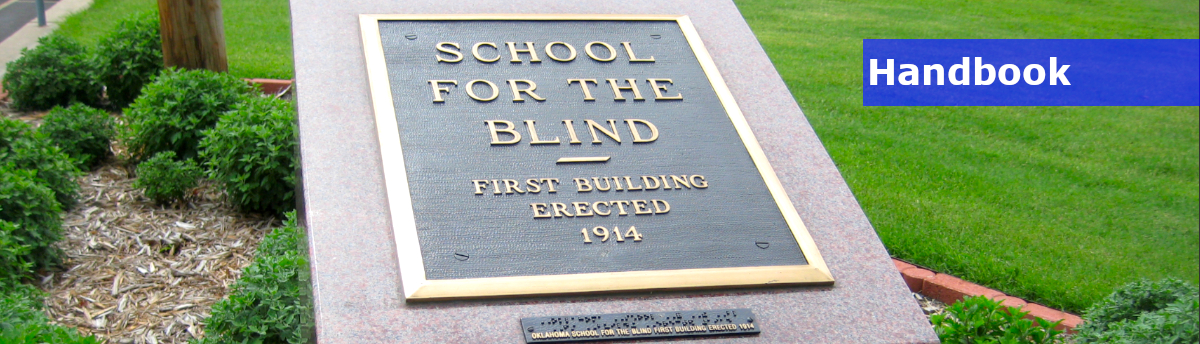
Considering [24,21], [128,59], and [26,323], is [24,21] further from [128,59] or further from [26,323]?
[26,323]

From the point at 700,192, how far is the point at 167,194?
3065 millimetres

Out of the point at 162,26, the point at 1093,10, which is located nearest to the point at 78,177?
the point at 162,26

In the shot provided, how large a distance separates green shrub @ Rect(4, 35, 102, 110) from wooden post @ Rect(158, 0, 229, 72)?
69 centimetres

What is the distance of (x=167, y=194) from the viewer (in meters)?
4.74

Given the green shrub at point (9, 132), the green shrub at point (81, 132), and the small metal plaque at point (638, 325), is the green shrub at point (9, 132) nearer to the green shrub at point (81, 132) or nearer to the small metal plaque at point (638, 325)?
the green shrub at point (81, 132)

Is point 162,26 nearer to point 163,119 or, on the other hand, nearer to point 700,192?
point 163,119

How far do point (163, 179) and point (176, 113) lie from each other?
1.79ft

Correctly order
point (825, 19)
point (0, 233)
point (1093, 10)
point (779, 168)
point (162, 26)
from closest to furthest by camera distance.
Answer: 1. point (779, 168)
2. point (0, 233)
3. point (162, 26)
4. point (825, 19)
5. point (1093, 10)

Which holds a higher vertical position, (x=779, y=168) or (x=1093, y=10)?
(x=1093, y=10)

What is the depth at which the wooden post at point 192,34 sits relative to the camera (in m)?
5.68

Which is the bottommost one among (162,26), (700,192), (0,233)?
(700,192)

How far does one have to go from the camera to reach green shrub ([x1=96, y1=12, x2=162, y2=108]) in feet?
20.1

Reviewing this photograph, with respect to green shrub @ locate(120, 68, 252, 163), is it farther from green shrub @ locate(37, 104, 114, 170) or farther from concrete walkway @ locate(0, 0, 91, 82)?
concrete walkway @ locate(0, 0, 91, 82)

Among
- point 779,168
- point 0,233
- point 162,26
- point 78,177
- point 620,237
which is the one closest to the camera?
point 620,237
